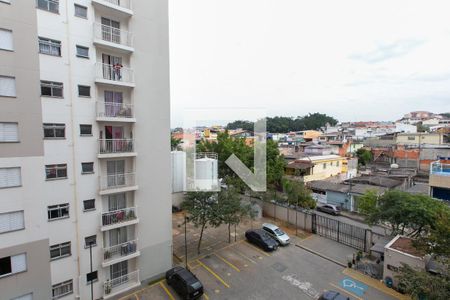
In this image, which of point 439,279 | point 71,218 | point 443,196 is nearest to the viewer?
point 439,279

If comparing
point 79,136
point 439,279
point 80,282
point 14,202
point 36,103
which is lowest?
point 80,282

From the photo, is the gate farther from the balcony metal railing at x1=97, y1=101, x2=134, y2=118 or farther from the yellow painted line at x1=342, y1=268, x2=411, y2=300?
the balcony metal railing at x1=97, y1=101, x2=134, y2=118

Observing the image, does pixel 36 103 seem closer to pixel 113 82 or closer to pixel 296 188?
pixel 113 82

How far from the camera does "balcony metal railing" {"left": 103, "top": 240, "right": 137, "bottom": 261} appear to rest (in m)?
13.3

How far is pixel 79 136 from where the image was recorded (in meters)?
12.2

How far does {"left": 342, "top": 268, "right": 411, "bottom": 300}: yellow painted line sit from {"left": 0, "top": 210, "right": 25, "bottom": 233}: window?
710 inches

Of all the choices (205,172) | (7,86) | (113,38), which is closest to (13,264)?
(7,86)

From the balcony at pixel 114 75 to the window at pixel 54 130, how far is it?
9.45ft

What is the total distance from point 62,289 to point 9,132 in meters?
8.05

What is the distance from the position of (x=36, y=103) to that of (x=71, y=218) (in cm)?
568

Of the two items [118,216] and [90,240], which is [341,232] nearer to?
[118,216]

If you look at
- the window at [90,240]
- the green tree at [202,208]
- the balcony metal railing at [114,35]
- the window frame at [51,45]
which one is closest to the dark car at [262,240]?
the green tree at [202,208]

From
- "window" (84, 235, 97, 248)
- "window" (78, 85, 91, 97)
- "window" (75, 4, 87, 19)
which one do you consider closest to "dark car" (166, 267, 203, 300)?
"window" (84, 235, 97, 248)

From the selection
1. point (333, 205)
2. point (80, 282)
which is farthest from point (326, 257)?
point (80, 282)
